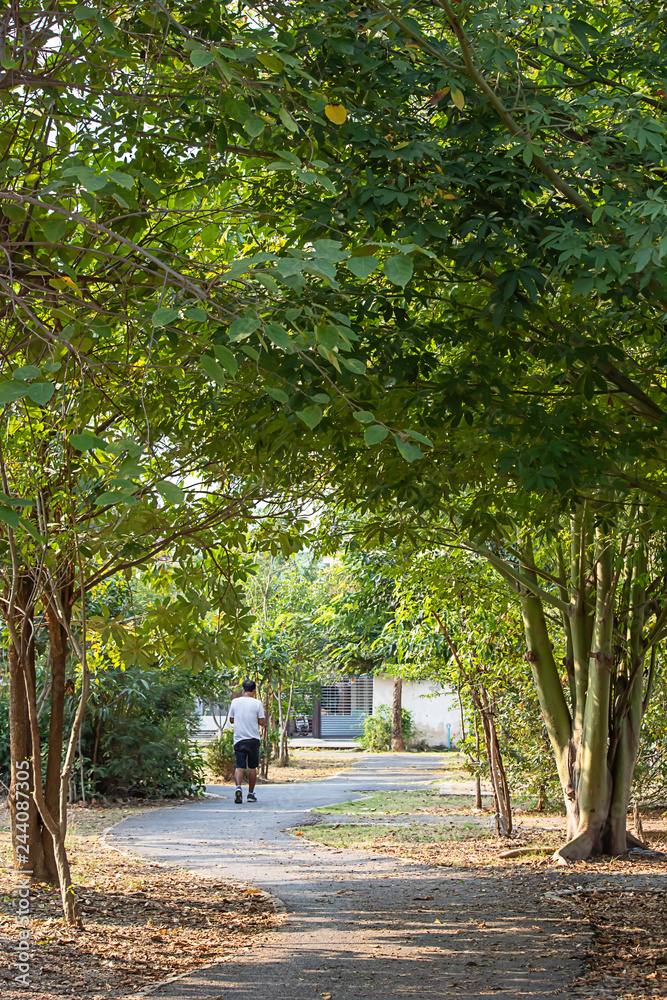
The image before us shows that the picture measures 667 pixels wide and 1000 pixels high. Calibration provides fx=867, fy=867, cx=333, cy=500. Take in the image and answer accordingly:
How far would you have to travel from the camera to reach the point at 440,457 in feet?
18.2

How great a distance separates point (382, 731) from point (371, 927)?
86.0 feet

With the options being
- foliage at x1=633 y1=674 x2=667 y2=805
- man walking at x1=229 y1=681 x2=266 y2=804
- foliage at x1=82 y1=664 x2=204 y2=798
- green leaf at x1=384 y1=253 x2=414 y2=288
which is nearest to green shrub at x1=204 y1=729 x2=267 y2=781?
foliage at x1=82 y1=664 x2=204 y2=798

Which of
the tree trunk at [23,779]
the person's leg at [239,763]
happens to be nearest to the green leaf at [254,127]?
the tree trunk at [23,779]

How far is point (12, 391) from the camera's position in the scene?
2.69 metres

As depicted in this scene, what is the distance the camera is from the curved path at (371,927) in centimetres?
480

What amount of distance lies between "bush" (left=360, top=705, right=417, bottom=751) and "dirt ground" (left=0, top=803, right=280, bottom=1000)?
2415 centimetres

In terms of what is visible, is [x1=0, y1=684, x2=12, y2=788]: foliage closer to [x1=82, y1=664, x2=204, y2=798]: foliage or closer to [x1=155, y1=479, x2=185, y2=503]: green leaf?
[x1=82, y1=664, x2=204, y2=798]: foliage

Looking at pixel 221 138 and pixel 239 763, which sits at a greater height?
pixel 221 138

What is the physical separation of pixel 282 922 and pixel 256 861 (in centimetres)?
262

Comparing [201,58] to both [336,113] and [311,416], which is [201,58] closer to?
[336,113]

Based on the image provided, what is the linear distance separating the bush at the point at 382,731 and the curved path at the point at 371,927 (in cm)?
2126

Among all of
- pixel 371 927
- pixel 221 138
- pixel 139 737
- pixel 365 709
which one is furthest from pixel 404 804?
pixel 365 709

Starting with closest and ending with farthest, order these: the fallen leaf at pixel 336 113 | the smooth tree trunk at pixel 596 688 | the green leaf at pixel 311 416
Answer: the green leaf at pixel 311 416
the fallen leaf at pixel 336 113
the smooth tree trunk at pixel 596 688

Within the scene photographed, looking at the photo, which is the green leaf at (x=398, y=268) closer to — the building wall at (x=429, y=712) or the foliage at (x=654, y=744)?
the foliage at (x=654, y=744)
